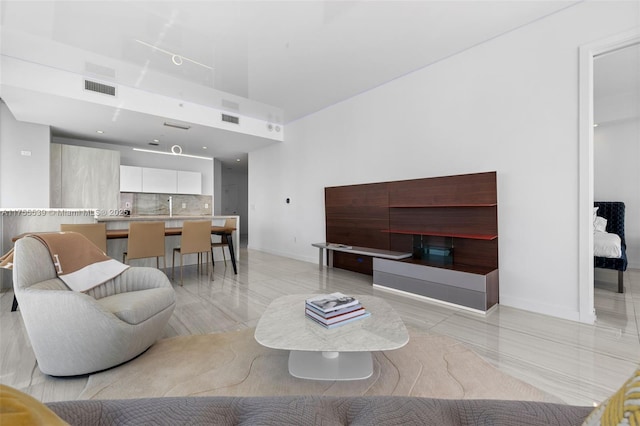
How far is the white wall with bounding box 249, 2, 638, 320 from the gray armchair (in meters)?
3.62

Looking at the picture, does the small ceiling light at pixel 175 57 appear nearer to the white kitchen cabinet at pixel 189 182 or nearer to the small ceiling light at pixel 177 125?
the small ceiling light at pixel 177 125

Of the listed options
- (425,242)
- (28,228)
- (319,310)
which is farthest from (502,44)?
(28,228)

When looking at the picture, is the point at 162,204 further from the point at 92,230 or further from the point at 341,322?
the point at 341,322

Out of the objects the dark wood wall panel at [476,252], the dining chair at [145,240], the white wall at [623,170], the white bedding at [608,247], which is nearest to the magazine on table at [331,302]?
the dark wood wall panel at [476,252]

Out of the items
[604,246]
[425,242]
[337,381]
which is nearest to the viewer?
[337,381]

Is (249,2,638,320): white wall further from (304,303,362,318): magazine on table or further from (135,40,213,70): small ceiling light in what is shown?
(135,40,213,70): small ceiling light

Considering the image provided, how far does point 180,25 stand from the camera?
2965mm

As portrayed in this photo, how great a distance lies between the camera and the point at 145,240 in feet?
12.7

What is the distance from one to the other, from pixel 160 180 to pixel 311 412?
804 centimetres

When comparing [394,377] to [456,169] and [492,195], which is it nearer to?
[492,195]

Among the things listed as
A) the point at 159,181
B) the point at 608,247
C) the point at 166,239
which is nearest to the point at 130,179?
the point at 159,181

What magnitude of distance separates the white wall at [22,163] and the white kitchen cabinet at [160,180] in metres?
1.95

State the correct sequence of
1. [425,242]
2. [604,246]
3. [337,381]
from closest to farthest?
[337,381] < [604,246] < [425,242]

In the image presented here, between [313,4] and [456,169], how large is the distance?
8.29 feet
